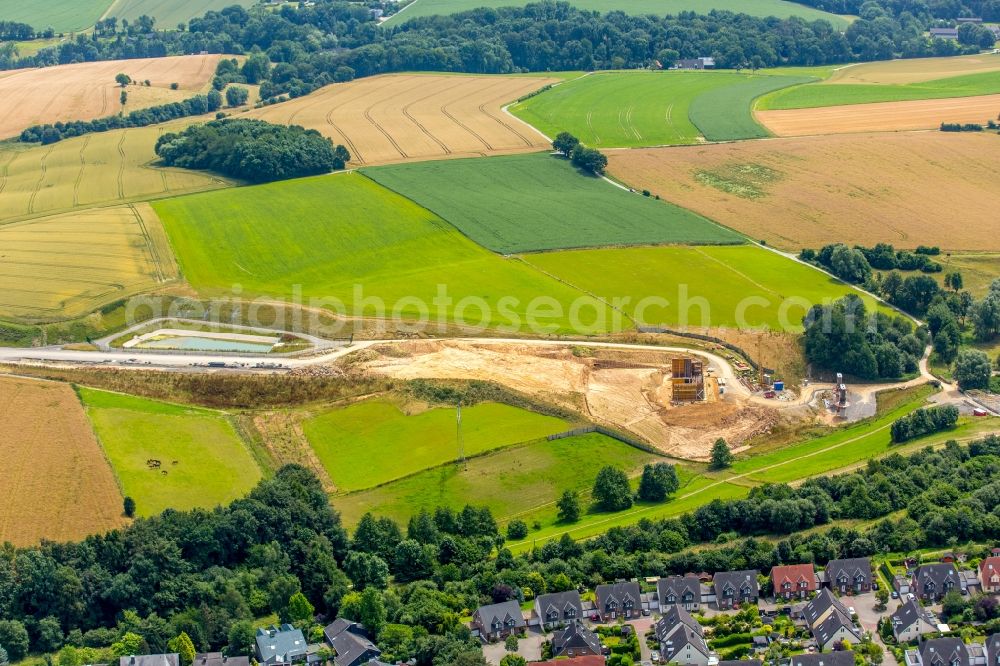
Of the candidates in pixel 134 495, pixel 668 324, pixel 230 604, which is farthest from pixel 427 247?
pixel 230 604

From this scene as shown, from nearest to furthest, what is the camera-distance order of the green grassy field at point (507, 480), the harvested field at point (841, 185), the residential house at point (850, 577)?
1. the residential house at point (850, 577)
2. the green grassy field at point (507, 480)
3. the harvested field at point (841, 185)

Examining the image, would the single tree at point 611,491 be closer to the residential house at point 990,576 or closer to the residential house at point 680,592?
the residential house at point 680,592

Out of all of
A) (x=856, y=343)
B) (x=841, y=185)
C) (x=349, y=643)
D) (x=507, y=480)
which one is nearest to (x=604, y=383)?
(x=507, y=480)

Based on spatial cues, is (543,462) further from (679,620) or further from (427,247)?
(427,247)

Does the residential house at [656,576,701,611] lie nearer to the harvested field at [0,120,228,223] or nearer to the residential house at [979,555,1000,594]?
the residential house at [979,555,1000,594]

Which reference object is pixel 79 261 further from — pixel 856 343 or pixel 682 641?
pixel 682 641

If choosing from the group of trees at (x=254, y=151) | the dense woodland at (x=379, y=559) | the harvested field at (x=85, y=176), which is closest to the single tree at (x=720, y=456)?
the dense woodland at (x=379, y=559)

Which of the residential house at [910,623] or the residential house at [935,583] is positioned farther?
the residential house at [935,583]
